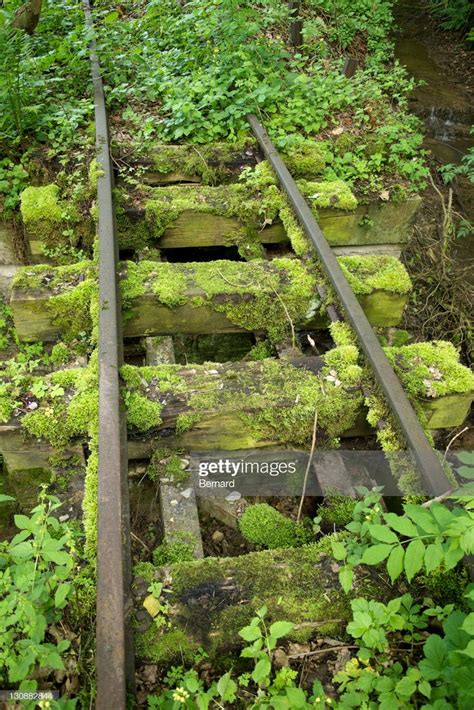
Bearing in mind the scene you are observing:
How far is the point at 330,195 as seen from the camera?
4473 millimetres

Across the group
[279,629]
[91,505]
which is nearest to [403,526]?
[279,629]

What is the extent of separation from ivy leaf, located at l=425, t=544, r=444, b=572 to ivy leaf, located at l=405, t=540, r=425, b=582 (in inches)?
0.7

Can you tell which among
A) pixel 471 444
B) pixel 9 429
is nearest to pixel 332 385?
pixel 9 429

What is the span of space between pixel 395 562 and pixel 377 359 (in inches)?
49.5

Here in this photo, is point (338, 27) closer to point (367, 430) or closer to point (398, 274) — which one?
point (398, 274)

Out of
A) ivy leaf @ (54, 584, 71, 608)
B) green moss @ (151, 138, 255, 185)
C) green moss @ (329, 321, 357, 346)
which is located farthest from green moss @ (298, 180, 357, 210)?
ivy leaf @ (54, 584, 71, 608)

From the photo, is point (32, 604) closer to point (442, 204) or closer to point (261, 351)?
point (261, 351)

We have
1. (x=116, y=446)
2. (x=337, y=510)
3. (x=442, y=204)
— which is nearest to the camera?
(x=116, y=446)

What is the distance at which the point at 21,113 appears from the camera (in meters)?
4.91

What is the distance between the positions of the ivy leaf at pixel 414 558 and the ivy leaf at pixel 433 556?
19 mm

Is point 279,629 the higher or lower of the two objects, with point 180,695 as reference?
higher

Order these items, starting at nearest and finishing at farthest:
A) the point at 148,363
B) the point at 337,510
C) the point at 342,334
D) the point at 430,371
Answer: the point at 337,510, the point at 430,371, the point at 342,334, the point at 148,363

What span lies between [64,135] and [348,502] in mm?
3981

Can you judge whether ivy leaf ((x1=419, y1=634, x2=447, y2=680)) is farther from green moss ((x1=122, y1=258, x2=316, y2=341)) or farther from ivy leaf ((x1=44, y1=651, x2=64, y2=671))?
green moss ((x1=122, y1=258, x2=316, y2=341))
